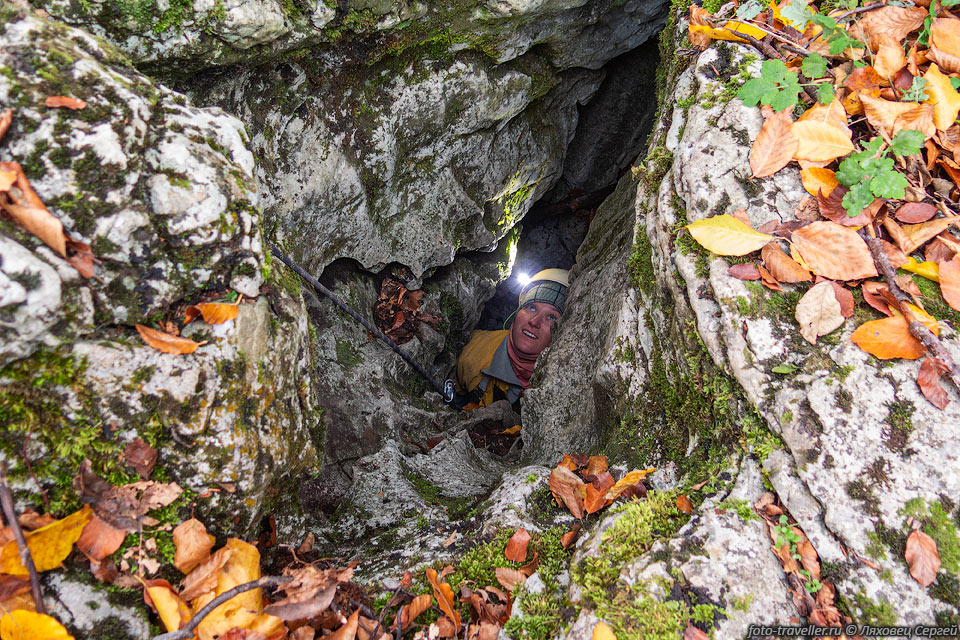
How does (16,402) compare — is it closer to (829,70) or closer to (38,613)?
(38,613)

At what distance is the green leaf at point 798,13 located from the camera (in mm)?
2705

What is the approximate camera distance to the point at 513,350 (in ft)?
23.1

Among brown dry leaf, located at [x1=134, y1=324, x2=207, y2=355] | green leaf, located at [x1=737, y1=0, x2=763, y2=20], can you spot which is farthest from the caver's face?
brown dry leaf, located at [x1=134, y1=324, x2=207, y2=355]

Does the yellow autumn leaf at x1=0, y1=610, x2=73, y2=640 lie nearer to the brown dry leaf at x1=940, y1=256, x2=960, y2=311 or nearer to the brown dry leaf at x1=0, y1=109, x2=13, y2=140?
the brown dry leaf at x1=0, y1=109, x2=13, y2=140

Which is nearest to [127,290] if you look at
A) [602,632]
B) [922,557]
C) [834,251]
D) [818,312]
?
[602,632]

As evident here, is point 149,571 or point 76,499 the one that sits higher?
point 76,499

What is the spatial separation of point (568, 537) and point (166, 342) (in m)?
2.16

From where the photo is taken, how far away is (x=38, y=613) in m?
1.70

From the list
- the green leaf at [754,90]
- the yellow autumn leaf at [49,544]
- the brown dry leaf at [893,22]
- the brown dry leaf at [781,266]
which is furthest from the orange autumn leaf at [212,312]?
the brown dry leaf at [893,22]

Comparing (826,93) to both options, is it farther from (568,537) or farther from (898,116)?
(568,537)

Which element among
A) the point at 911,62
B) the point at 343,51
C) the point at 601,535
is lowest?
the point at 601,535

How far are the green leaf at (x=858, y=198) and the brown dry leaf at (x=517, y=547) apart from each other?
7.50 ft

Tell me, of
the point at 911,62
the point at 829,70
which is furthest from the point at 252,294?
the point at 911,62

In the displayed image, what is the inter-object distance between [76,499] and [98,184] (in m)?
1.26
